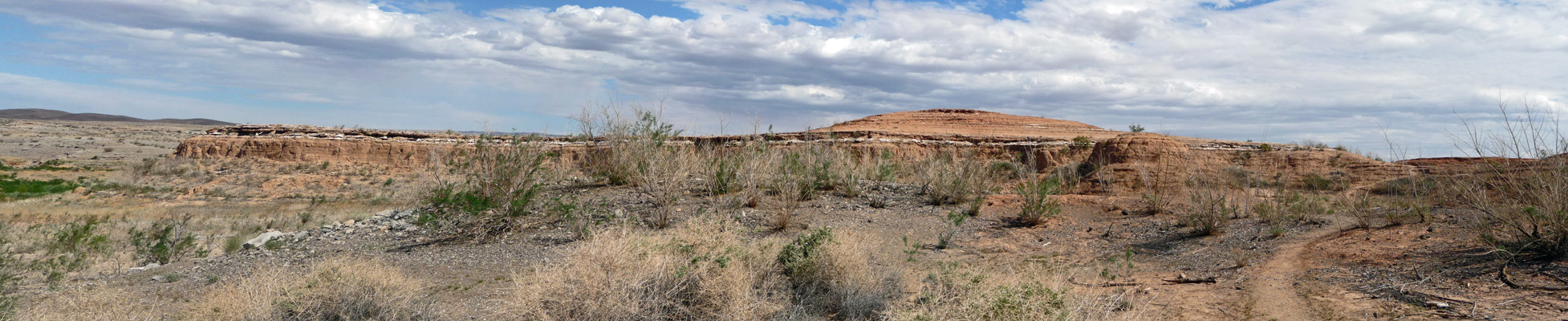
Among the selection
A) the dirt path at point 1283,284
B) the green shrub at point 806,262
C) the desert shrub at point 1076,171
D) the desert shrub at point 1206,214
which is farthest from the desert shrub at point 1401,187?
the green shrub at point 806,262

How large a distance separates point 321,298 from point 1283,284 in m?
7.29

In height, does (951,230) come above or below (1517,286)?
below

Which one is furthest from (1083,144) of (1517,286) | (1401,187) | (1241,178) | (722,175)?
(1517,286)

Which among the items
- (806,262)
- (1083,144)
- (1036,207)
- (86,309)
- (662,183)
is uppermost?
(1083,144)

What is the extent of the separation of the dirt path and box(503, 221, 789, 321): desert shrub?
346 cm

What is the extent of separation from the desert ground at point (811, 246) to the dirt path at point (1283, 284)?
3cm

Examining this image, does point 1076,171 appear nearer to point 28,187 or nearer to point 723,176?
point 723,176

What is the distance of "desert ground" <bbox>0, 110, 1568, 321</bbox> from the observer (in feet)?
15.7

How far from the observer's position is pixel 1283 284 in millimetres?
5832

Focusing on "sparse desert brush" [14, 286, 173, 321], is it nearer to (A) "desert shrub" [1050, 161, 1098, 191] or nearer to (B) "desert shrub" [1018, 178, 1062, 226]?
(B) "desert shrub" [1018, 178, 1062, 226]

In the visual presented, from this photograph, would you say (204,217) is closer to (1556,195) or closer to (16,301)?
(16,301)

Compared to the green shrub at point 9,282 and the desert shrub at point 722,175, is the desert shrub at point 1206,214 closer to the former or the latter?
the desert shrub at point 722,175

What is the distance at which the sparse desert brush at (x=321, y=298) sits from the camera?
15.5ft

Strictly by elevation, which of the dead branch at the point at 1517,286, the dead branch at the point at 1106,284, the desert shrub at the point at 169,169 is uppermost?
the dead branch at the point at 1517,286
